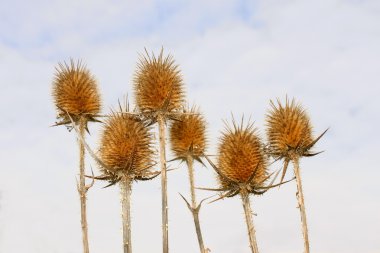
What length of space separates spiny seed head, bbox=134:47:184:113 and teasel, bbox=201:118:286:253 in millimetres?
1959

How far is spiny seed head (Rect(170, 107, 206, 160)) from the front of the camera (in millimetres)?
16422

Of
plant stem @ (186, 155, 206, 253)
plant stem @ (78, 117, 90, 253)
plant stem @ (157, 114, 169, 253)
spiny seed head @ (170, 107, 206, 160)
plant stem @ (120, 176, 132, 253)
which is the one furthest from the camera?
spiny seed head @ (170, 107, 206, 160)

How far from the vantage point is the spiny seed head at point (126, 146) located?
1433cm

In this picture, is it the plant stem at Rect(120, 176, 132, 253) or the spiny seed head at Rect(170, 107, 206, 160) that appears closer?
the plant stem at Rect(120, 176, 132, 253)

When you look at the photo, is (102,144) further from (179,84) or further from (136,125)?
(179,84)

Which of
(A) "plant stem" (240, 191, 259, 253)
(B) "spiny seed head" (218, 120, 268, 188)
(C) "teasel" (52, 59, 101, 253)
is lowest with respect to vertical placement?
(A) "plant stem" (240, 191, 259, 253)

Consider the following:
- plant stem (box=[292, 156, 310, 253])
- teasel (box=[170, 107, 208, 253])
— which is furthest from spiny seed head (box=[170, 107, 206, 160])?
plant stem (box=[292, 156, 310, 253])

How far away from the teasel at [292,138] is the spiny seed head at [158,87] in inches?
112

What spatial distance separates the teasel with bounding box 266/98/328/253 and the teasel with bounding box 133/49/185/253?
2780mm

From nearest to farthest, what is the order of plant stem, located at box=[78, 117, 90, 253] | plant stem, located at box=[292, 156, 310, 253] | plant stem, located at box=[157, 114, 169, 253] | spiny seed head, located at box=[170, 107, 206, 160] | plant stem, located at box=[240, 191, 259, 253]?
plant stem, located at box=[292, 156, 310, 253], plant stem, located at box=[157, 114, 169, 253], plant stem, located at box=[240, 191, 259, 253], plant stem, located at box=[78, 117, 90, 253], spiny seed head, located at box=[170, 107, 206, 160]

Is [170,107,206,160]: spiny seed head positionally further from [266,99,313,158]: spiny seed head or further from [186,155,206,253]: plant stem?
[266,99,313,158]: spiny seed head

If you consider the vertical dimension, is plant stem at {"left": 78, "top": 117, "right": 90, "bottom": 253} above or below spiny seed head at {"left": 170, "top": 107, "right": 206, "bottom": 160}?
below

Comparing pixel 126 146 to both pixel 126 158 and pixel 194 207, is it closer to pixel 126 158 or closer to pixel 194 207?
pixel 126 158

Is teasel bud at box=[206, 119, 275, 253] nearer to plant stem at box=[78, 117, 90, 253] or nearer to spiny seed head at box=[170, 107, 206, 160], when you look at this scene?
spiny seed head at box=[170, 107, 206, 160]
